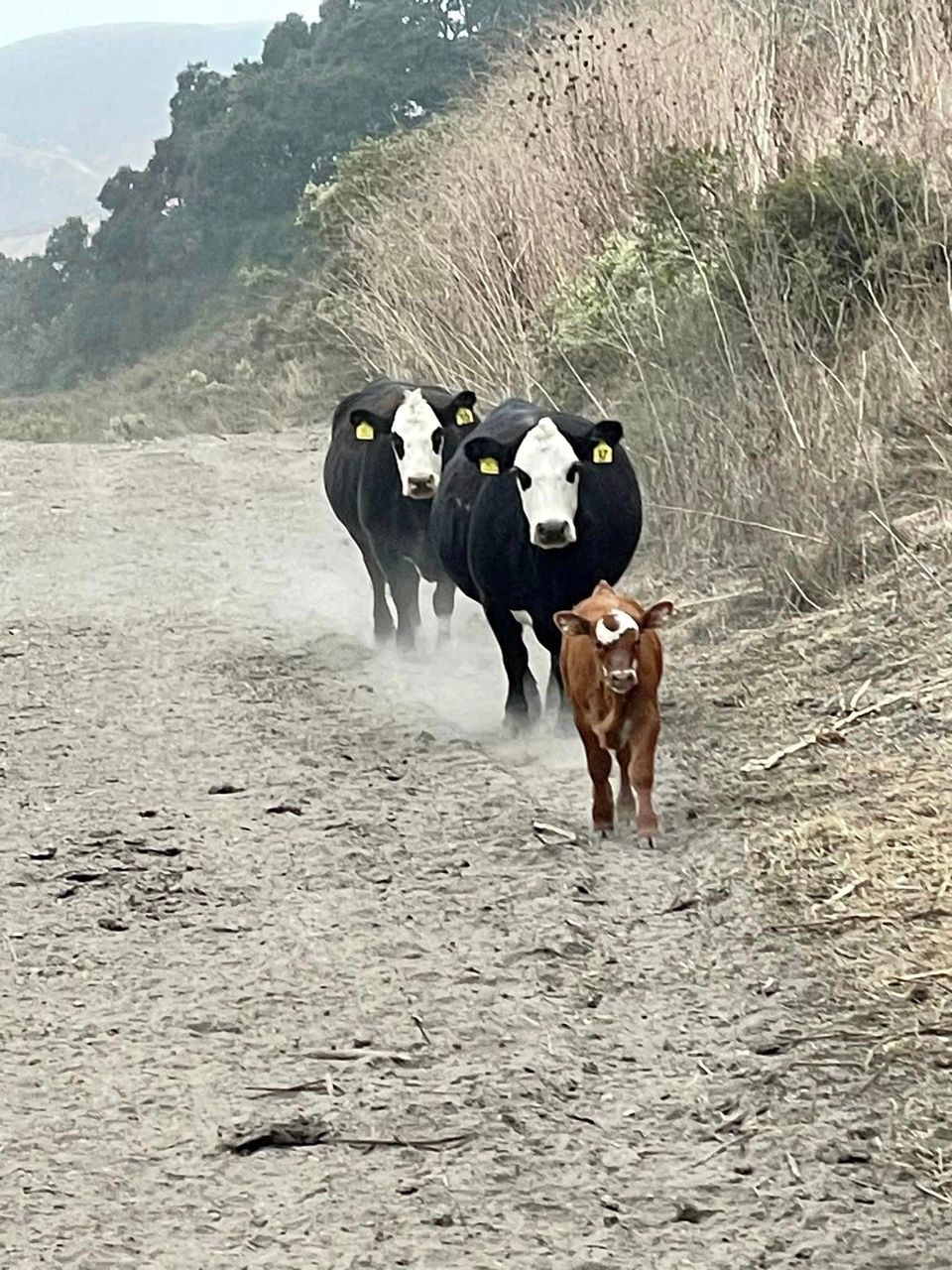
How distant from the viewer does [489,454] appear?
8312 millimetres

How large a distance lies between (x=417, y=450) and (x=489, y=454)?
181cm

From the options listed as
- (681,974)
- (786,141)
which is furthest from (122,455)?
(681,974)

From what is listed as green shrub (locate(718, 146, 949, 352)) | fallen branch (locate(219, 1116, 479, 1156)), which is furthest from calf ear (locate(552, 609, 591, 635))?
green shrub (locate(718, 146, 949, 352))

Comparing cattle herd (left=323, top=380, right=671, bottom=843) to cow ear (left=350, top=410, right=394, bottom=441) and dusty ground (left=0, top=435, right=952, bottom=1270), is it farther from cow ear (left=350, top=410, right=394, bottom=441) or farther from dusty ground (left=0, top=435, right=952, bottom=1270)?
dusty ground (left=0, top=435, right=952, bottom=1270)

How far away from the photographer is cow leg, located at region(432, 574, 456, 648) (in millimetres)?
10555

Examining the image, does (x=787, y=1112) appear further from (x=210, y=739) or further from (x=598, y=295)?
(x=598, y=295)

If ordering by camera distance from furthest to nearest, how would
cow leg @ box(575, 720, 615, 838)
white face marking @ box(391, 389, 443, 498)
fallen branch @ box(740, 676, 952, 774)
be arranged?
white face marking @ box(391, 389, 443, 498)
fallen branch @ box(740, 676, 952, 774)
cow leg @ box(575, 720, 615, 838)

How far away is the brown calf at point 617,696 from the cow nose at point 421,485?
3.19 meters

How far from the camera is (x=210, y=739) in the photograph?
27.5 ft

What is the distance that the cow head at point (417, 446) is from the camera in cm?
1004

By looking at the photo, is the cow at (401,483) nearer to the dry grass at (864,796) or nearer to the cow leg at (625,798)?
the dry grass at (864,796)

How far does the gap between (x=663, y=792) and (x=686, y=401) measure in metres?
4.02

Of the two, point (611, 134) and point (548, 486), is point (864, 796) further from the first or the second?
point (611, 134)

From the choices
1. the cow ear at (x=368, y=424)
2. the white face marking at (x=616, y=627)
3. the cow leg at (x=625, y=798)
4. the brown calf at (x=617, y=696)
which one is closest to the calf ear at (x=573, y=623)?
the brown calf at (x=617, y=696)
